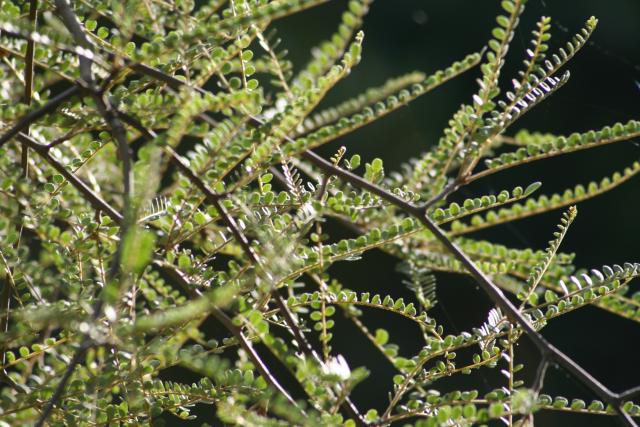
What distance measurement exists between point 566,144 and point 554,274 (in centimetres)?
24

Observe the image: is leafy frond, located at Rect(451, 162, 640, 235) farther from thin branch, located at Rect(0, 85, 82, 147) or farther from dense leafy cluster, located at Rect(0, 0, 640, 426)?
→ thin branch, located at Rect(0, 85, 82, 147)

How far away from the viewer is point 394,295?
2.15 m

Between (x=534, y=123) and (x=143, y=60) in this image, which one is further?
(x=534, y=123)

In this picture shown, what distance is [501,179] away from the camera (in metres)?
2.06

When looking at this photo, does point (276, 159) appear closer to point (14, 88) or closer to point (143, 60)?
point (143, 60)

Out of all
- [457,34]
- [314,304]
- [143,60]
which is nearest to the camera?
[143,60]

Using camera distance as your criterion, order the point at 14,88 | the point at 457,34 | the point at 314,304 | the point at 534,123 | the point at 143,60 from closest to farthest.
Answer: the point at 143,60, the point at 314,304, the point at 14,88, the point at 534,123, the point at 457,34

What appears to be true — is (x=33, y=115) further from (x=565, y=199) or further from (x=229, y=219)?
(x=565, y=199)

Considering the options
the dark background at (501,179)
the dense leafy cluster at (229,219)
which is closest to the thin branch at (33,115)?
the dense leafy cluster at (229,219)

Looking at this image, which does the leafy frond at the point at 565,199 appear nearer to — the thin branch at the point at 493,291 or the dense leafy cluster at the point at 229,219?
the dense leafy cluster at the point at 229,219

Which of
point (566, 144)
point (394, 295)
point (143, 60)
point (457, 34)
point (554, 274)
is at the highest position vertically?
point (457, 34)

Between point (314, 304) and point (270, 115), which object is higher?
point (270, 115)

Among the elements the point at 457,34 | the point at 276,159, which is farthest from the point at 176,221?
the point at 457,34

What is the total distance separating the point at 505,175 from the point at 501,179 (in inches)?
1.5
